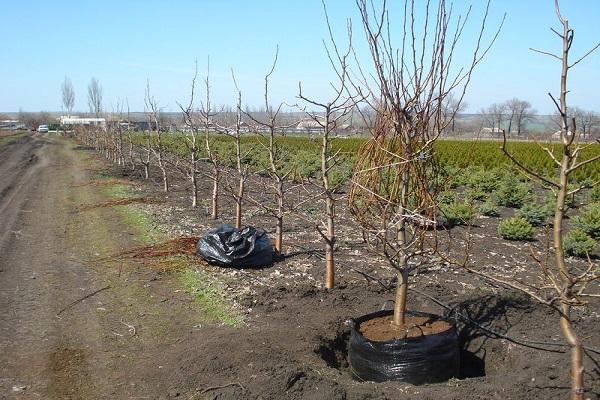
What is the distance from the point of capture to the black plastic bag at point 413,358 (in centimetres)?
460

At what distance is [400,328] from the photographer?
5.09m

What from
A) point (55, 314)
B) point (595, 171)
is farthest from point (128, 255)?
point (595, 171)

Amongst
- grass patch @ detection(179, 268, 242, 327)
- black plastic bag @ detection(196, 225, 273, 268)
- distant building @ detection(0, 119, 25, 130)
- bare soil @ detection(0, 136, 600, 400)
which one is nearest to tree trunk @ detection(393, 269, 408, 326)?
bare soil @ detection(0, 136, 600, 400)

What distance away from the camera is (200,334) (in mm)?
5602

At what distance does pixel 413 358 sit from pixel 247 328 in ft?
6.22

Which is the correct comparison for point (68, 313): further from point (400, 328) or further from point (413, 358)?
point (413, 358)

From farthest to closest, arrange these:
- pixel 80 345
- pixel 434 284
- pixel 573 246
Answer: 1. pixel 573 246
2. pixel 434 284
3. pixel 80 345

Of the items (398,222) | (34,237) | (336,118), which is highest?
(336,118)

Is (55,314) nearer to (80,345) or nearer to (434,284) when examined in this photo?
(80,345)

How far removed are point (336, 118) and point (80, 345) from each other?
143 inches

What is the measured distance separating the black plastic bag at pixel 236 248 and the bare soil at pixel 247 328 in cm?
15

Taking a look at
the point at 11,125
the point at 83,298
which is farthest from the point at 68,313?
the point at 11,125

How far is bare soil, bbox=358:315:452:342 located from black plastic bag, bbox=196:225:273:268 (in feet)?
9.20

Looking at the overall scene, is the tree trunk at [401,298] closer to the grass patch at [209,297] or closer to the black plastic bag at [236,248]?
the grass patch at [209,297]
